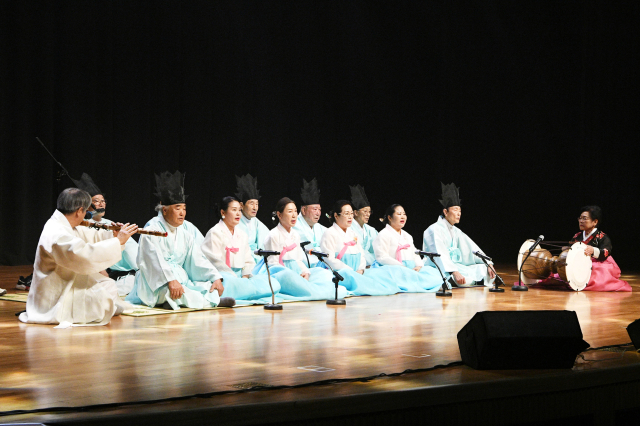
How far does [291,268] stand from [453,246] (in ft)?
7.63

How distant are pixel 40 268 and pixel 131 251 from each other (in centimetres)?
231

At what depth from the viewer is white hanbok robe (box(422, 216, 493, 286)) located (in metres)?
8.73

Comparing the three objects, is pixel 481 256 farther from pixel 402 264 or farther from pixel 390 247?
pixel 390 247

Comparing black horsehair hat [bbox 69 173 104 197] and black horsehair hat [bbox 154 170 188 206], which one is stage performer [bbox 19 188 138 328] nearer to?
black horsehair hat [bbox 154 170 188 206]

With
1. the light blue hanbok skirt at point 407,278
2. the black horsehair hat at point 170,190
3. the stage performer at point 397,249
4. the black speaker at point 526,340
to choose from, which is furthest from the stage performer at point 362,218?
the black speaker at point 526,340

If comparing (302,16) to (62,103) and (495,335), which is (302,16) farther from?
(495,335)

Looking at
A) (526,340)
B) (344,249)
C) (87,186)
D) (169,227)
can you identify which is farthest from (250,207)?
(526,340)

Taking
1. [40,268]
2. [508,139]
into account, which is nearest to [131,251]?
[40,268]

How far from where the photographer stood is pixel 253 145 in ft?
36.7

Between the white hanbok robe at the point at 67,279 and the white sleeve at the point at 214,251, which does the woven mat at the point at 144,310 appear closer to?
the white hanbok robe at the point at 67,279

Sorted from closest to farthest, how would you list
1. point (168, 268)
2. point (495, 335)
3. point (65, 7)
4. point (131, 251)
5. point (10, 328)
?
point (495, 335)
point (10, 328)
point (168, 268)
point (131, 251)
point (65, 7)

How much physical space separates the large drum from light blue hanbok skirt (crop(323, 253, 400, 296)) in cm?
172

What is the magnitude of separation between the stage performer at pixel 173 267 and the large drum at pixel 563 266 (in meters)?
3.91

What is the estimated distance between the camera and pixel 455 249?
29.1 ft
